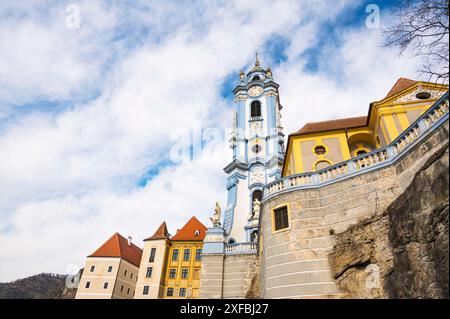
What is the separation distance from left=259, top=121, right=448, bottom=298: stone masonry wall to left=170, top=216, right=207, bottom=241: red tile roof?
26.0m

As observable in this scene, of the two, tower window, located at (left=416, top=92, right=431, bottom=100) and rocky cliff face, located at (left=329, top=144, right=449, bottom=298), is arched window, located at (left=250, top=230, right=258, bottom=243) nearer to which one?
rocky cliff face, located at (left=329, top=144, right=449, bottom=298)

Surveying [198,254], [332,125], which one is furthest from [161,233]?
[332,125]

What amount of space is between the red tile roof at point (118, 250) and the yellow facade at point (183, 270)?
8929 millimetres

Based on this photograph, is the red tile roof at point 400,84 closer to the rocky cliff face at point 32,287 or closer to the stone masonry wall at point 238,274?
the stone masonry wall at point 238,274

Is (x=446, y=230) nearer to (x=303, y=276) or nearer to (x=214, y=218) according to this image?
(x=303, y=276)

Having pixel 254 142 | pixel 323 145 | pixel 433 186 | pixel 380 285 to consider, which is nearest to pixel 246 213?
pixel 254 142

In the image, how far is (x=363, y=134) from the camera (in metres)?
19.5

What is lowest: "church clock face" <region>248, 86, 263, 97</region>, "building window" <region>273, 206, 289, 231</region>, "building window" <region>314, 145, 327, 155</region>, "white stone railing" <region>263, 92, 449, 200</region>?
"building window" <region>273, 206, 289, 231</region>

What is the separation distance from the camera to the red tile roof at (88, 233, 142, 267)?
40.9 meters

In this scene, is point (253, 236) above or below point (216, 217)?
below

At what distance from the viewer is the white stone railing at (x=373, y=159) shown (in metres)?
9.27

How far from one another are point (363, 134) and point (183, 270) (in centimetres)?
2745

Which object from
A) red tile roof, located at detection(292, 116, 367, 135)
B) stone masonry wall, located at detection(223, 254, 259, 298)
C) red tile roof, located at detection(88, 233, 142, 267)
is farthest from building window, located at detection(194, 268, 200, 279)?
red tile roof, located at detection(292, 116, 367, 135)

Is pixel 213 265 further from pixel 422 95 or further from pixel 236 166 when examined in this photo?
pixel 422 95
